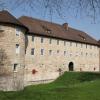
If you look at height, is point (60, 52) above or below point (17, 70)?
above

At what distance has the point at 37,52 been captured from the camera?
4188cm

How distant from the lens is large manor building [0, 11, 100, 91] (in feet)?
106

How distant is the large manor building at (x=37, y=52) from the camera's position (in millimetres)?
32188

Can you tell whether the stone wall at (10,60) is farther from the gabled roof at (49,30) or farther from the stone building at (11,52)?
the gabled roof at (49,30)

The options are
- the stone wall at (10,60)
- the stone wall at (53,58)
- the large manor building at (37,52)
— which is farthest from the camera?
the stone wall at (53,58)

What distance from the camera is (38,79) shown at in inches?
1629

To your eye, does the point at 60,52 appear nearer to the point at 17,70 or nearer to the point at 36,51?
the point at 36,51

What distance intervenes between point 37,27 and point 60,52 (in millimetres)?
6081

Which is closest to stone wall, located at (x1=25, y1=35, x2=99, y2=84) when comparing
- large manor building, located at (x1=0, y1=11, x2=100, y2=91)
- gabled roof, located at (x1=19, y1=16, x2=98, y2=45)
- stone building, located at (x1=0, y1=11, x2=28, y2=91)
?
large manor building, located at (x1=0, y1=11, x2=100, y2=91)

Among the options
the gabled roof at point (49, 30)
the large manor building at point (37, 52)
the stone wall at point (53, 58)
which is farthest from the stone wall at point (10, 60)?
the gabled roof at point (49, 30)

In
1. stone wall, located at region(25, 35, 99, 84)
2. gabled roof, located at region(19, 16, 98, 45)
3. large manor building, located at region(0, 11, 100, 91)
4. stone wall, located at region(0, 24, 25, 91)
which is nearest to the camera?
stone wall, located at region(0, 24, 25, 91)

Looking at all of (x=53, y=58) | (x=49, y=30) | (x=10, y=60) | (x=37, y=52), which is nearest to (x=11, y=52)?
(x=10, y=60)

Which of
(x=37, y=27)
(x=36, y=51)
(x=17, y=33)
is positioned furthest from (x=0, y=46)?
(x=37, y=27)

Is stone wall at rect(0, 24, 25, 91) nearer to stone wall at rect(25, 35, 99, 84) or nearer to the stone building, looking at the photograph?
the stone building
